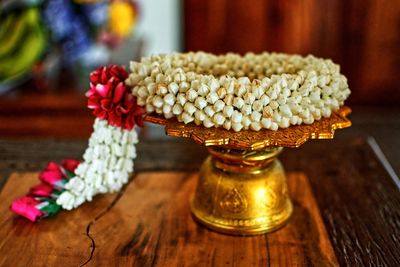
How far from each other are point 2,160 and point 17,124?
2.84ft

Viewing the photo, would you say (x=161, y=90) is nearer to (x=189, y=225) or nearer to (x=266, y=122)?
(x=266, y=122)

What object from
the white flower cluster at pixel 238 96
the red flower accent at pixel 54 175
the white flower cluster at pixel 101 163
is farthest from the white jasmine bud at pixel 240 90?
the red flower accent at pixel 54 175

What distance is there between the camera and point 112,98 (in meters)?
0.92

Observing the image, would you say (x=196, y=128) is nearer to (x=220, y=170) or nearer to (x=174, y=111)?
(x=174, y=111)

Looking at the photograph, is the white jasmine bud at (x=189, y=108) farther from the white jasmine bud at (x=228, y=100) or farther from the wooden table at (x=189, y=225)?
the wooden table at (x=189, y=225)

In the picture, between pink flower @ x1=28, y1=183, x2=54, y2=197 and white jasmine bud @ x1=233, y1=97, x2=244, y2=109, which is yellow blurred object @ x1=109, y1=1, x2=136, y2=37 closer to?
pink flower @ x1=28, y1=183, x2=54, y2=197

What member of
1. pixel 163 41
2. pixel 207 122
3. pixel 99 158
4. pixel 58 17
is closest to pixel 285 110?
pixel 207 122

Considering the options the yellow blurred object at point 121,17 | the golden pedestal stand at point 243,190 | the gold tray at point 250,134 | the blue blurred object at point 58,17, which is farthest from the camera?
the yellow blurred object at point 121,17

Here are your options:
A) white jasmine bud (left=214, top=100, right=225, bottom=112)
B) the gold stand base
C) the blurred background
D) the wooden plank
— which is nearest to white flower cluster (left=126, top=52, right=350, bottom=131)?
white jasmine bud (left=214, top=100, right=225, bottom=112)

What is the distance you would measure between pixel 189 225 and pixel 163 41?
69.3 inches

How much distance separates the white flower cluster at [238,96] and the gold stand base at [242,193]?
10cm

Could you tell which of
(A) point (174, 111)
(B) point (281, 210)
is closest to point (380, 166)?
(B) point (281, 210)

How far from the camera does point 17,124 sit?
2.07m

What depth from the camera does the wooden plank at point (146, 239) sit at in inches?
33.6
